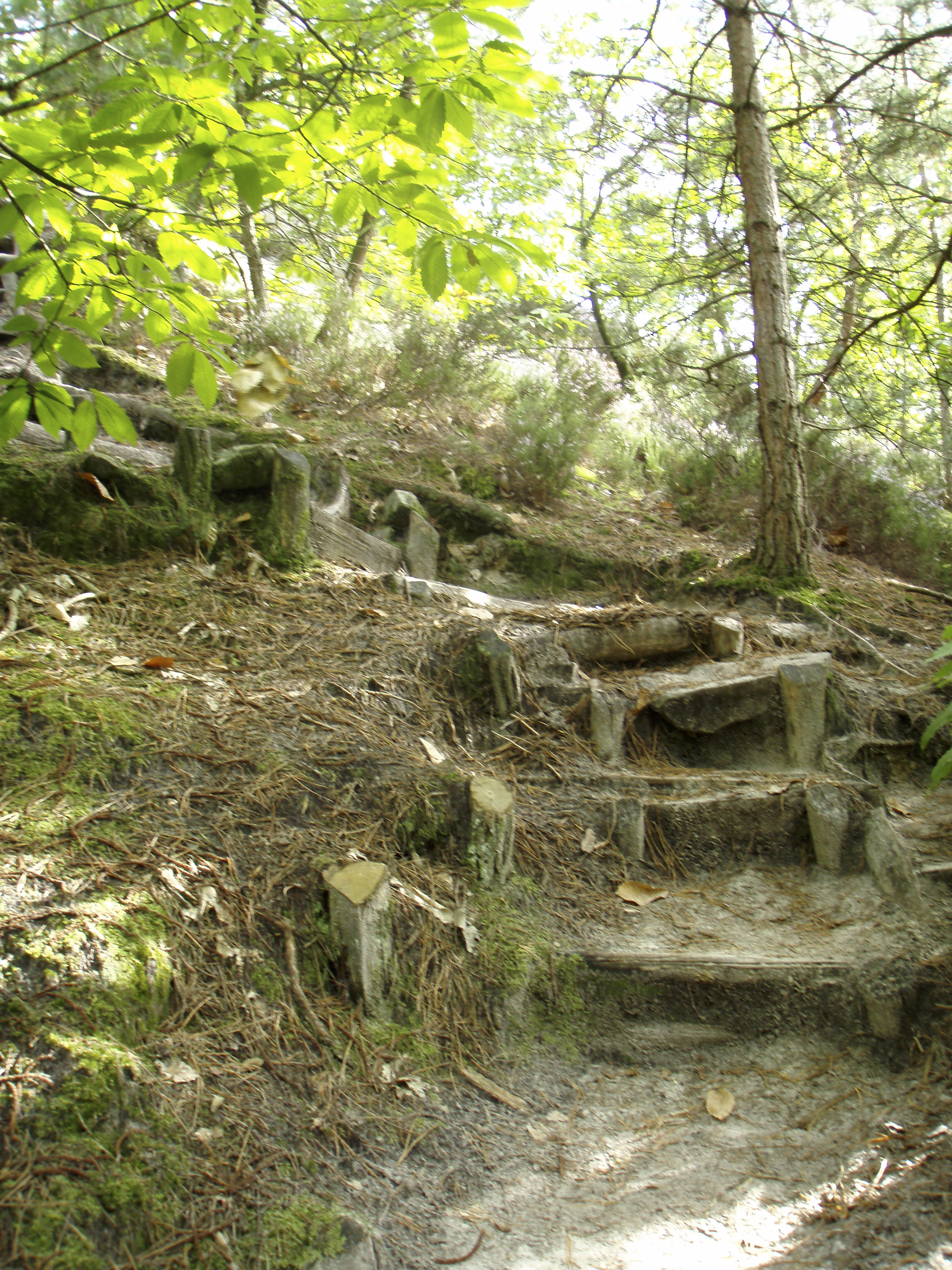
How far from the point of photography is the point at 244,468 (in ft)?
13.3

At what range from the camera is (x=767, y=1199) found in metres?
1.95

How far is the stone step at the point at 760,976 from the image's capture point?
250 centimetres

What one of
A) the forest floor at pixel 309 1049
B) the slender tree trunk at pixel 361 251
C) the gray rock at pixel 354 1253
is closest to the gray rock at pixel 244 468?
the forest floor at pixel 309 1049

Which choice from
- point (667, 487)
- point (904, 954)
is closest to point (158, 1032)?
point (904, 954)

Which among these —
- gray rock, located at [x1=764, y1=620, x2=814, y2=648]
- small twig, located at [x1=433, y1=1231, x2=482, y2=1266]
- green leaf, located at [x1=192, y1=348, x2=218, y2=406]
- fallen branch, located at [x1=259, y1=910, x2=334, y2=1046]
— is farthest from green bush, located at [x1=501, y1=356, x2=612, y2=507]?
small twig, located at [x1=433, y1=1231, x2=482, y2=1266]

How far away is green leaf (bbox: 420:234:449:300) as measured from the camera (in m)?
1.93

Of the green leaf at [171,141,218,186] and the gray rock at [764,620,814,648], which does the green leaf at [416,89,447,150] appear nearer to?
the green leaf at [171,141,218,186]

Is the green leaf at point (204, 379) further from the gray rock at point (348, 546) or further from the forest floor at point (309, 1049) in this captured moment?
the gray rock at point (348, 546)

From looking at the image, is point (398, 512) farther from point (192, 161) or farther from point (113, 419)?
point (192, 161)

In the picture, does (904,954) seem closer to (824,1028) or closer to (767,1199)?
(824,1028)

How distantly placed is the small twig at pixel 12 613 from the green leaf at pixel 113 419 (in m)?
1.06

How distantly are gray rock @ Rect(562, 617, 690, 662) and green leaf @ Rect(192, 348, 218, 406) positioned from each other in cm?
237

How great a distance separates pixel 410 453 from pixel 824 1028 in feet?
15.7

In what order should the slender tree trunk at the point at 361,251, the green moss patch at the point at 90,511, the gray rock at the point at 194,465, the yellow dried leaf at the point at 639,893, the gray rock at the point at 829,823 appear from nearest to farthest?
the yellow dried leaf at the point at 639,893 < the gray rock at the point at 829,823 < the green moss patch at the point at 90,511 < the gray rock at the point at 194,465 < the slender tree trunk at the point at 361,251
